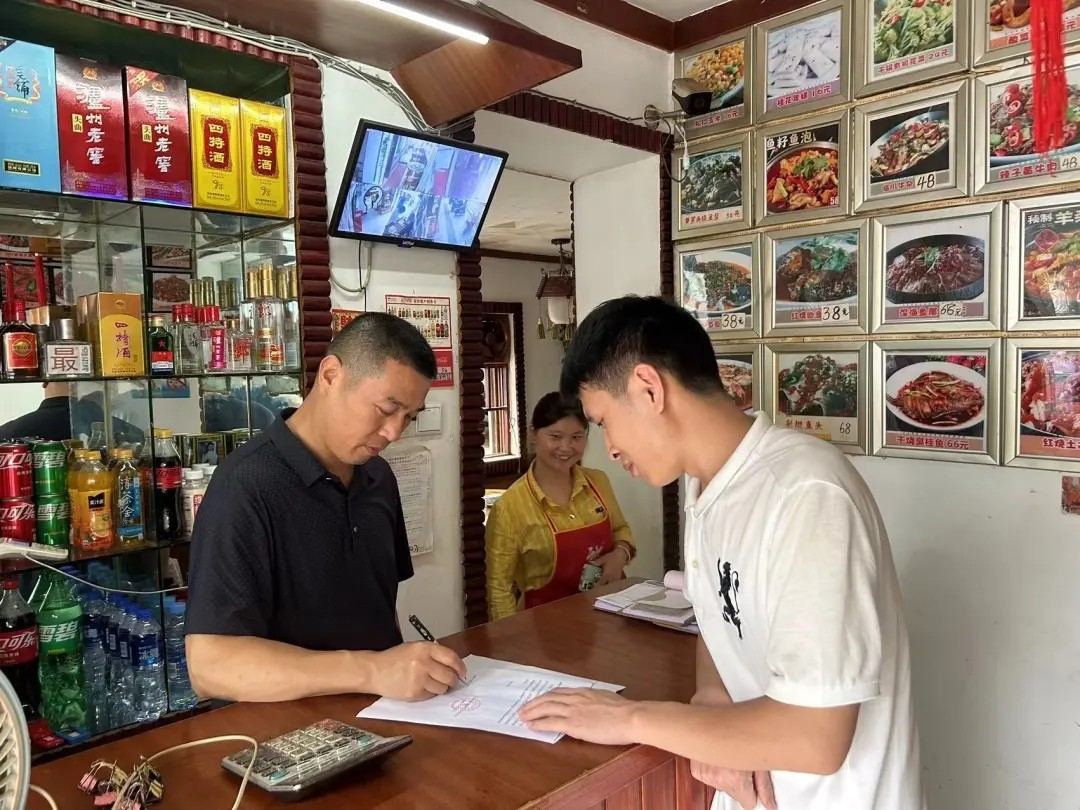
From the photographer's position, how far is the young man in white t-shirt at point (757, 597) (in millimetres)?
1000

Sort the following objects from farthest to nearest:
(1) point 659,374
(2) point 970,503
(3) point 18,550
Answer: (2) point 970,503 → (1) point 659,374 → (3) point 18,550

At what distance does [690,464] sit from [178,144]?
5.21 ft

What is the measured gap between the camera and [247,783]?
1090 millimetres

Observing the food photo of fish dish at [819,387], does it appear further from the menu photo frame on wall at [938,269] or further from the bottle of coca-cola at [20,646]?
the bottle of coca-cola at [20,646]

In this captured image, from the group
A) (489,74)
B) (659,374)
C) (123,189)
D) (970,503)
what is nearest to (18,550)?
(659,374)

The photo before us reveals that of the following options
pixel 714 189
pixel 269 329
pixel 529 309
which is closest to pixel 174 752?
pixel 269 329

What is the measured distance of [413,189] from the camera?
2447mm

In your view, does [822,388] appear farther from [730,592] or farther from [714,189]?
[730,592]

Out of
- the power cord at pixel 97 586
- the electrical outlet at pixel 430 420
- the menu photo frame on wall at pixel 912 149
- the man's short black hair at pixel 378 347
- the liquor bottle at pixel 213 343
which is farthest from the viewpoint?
the electrical outlet at pixel 430 420

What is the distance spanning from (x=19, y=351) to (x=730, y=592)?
1624mm

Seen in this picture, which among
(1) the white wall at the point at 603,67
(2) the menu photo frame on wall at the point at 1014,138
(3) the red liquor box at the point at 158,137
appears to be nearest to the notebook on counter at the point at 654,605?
(3) the red liquor box at the point at 158,137

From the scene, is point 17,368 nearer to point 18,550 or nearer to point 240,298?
point 240,298

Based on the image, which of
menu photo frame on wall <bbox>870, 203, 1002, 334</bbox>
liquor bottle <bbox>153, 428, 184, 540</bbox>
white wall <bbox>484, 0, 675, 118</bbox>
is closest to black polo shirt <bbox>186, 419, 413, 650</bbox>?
liquor bottle <bbox>153, 428, 184, 540</bbox>

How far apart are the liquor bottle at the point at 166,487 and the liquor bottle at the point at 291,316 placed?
15.9 inches
